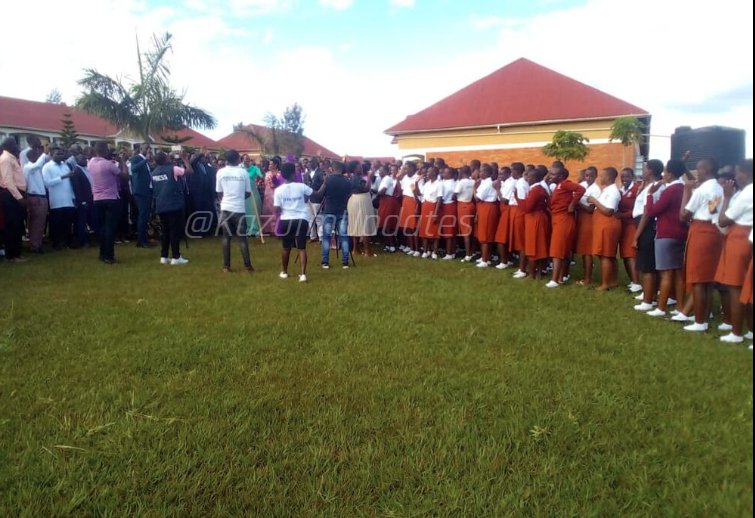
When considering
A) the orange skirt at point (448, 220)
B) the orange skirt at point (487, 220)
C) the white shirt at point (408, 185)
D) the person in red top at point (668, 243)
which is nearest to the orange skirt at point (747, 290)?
the person in red top at point (668, 243)

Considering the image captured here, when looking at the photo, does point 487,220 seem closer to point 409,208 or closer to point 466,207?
point 466,207

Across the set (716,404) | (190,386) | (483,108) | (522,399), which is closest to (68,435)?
(190,386)

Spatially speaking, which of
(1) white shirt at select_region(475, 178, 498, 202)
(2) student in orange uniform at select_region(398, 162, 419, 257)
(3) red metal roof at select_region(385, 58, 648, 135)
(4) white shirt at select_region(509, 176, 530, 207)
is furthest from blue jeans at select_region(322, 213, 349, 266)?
(3) red metal roof at select_region(385, 58, 648, 135)

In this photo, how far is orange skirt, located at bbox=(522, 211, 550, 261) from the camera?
7.91 metres

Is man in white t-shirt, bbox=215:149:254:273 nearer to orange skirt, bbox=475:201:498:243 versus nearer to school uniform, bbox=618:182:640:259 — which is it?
orange skirt, bbox=475:201:498:243

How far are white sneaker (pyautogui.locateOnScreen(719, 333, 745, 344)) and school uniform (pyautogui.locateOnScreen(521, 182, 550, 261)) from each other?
7150mm

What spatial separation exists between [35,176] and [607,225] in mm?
9736

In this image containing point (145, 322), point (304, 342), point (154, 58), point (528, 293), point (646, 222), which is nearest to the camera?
point (304, 342)

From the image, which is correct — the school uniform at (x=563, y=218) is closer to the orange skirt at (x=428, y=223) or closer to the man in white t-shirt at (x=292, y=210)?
the orange skirt at (x=428, y=223)

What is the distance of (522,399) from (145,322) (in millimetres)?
3911

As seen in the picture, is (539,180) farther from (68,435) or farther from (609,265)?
(68,435)

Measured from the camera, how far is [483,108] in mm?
28484

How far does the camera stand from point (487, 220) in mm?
9242

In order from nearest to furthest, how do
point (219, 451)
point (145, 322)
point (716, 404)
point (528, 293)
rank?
1. point (716, 404)
2. point (219, 451)
3. point (145, 322)
4. point (528, 293)
